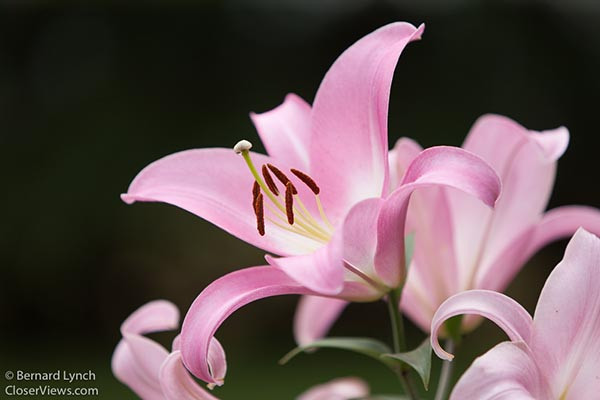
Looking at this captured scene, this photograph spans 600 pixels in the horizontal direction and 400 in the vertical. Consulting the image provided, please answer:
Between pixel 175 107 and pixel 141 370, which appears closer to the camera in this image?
pixel 141 370

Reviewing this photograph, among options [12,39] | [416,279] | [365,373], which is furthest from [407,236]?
[12,39]

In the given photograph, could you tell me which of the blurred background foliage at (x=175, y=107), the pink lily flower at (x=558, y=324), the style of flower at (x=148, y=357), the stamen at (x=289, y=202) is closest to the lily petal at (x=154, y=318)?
the style of flower at (x=148, y=357)

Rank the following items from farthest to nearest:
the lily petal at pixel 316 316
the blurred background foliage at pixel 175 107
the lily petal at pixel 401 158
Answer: the blurred background foliage at pixel 175 107 → the lily petal at pixel 316 316 → the lily petal at pixel 401 158

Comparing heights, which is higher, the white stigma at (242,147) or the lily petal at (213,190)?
the white stigma at (242,147)

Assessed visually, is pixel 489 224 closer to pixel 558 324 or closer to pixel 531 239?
pixel 531 239

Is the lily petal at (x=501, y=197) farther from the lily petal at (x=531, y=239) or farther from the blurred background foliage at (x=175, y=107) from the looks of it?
the blurred background foliage at (x=175, y=107)

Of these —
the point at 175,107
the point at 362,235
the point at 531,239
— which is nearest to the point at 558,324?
the point at 362,235
